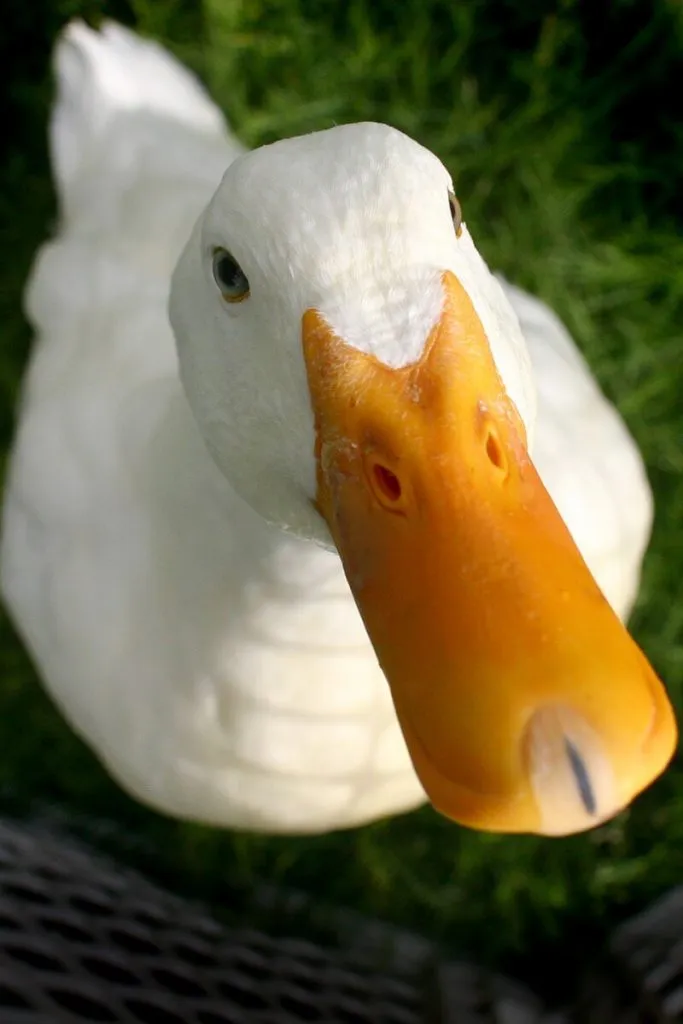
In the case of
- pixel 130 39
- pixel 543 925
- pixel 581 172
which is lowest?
pixel 543 925

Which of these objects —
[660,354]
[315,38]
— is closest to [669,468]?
[660,354]

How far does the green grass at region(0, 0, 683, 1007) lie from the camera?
1.65m

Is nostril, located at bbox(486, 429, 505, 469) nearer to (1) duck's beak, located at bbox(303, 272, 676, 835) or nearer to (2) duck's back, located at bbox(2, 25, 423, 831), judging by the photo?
(1) duck's beak, located at bbox(303, 272, 676, 835)

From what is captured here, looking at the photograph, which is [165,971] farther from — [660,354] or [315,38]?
[315,38]

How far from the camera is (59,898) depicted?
4.29 ft

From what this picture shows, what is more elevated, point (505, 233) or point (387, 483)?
point (505, 233)

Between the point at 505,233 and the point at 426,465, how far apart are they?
126cm

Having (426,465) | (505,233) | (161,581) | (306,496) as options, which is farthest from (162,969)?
(505,233)

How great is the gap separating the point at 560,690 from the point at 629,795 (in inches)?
2.7

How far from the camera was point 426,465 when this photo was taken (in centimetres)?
61

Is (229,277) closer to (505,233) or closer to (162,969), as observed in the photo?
(162,969)

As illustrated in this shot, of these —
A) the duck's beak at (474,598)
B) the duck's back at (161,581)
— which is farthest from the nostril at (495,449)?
the duck's back at (161,581)

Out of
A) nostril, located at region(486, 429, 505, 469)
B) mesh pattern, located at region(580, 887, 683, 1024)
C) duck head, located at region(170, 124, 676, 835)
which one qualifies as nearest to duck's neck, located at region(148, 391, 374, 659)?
duck head, located at region(170, 124, 676, 835)

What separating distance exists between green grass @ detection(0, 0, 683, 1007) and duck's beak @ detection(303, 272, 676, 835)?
112 centimetres
